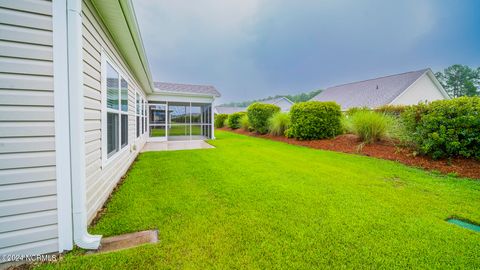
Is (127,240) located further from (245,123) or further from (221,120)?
(221,120)

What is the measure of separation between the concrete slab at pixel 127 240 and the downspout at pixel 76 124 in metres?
0.10

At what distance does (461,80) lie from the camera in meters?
32.3

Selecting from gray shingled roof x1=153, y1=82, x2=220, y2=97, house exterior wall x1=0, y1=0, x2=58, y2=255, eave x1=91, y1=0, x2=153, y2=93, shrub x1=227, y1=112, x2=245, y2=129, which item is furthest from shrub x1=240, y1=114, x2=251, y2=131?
house exterior wall x1=0, y1=0, x2=58, y2=255

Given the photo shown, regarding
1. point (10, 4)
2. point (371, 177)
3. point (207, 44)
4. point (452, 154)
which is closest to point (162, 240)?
point (10, 4)

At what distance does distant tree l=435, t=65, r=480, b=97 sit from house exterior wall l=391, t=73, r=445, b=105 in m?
20.0

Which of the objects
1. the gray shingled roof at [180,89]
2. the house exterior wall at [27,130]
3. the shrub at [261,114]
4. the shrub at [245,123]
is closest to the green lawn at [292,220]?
the house exterior wall at [27,130]

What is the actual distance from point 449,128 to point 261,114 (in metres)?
9.40

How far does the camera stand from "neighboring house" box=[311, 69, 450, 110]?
16422 millimetres

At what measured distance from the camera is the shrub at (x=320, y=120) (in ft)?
30.1

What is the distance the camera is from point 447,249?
75.9 inches

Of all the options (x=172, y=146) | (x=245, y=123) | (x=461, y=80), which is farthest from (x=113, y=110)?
(x=461, y=80)

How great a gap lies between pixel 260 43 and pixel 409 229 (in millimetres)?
24705

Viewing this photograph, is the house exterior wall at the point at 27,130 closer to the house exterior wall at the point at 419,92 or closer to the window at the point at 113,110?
the window at the point at 113,110

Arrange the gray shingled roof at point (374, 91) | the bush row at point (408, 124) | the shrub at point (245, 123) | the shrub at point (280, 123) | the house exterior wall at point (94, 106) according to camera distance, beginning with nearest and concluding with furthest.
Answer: the house exterior wall at point (94, 106) → the bush row at point (408, 124) → the shrub at point (280, 123) → the shrub at point (245, 123) → the gray shingled roof at point (374, 91)
